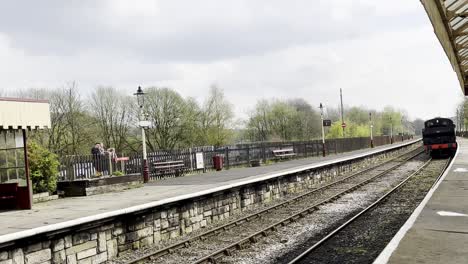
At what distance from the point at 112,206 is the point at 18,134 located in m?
3.51

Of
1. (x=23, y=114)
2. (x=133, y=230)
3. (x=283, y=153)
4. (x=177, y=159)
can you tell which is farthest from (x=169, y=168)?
(x=283, y=153)

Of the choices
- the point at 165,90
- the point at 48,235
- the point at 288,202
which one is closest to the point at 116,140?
the point at 165,90

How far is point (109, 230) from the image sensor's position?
880cm

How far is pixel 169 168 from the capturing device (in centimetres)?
1936

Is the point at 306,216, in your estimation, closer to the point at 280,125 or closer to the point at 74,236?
the point at 74,236

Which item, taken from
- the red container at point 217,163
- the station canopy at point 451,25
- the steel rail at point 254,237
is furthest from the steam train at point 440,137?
the station canopy at point 451,25

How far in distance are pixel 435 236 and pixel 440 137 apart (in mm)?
28956

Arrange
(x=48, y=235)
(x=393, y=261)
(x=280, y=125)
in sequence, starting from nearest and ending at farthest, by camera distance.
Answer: (x=393, y=261), (x=48, y=235), (x=280, y=125)

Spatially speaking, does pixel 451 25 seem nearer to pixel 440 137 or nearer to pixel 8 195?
pixel 8 195

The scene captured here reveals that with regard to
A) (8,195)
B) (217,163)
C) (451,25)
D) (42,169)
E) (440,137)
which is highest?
A: (451,25)

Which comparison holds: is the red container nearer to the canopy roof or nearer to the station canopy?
the canopy roof

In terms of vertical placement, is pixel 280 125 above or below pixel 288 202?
above

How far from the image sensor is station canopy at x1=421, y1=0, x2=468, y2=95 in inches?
291

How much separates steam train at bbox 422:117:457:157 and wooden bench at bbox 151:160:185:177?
22184 millimetres
